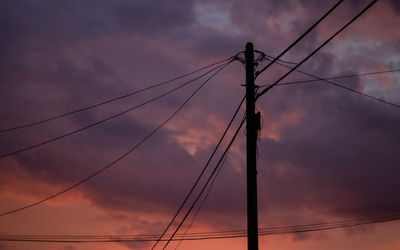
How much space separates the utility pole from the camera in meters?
11.4

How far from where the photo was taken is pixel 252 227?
1136cm

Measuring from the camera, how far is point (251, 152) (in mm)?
12281

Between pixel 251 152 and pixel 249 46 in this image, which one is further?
pixel 249 46

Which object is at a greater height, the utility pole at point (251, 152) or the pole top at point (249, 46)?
the pole top at point (249, 46)

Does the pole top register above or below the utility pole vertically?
above

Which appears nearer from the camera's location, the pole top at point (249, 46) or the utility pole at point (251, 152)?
the utility pole at point (251, 152)

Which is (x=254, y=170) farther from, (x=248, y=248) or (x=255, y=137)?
(x=248, y=248)

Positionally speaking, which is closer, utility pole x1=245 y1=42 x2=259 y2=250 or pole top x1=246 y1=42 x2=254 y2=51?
utility pole x1=245 y1=42 x2=259 y2=250

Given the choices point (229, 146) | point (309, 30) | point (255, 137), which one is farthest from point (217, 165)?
point (309, 30)

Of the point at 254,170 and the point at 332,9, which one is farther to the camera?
the point at 254,170

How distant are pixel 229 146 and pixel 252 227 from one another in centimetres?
420

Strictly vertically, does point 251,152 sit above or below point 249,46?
below

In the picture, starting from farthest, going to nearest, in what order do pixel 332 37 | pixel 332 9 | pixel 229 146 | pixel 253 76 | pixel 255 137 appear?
pixel 229 146, pixel 253 76, pixel 255 137, pixel 332 37, pixel 332 9

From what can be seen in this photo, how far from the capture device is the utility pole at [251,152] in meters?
11.4
